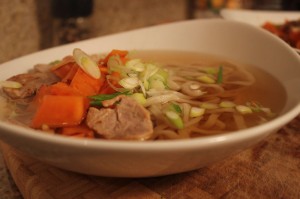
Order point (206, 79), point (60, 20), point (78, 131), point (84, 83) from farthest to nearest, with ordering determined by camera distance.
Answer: point (60, 20), point (206, 79), point (84, 83), point (78, 131)

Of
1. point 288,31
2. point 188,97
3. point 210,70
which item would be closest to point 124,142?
point 188,97

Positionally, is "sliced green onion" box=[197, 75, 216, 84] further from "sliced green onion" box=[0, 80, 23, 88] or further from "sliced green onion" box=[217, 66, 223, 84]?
"sliced green onion" box=[0, 80, 23, 88]

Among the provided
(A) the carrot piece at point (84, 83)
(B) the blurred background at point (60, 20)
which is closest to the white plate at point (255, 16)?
(B) the blurred background at point (60, 20)

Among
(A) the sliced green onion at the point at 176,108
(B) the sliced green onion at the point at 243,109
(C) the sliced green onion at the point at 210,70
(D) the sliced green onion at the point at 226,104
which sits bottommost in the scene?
(D) the sliced green onion at the point at 226,104

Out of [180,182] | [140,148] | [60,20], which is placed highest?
[140,148]

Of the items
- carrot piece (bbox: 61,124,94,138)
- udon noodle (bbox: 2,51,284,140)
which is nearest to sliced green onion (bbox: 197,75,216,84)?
udon noodle (bbox: 2,51,284,140)

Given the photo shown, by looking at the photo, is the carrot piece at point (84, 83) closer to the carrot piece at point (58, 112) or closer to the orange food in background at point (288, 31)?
the carrot piece at point (58, 112)

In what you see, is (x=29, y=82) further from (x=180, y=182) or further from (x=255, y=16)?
(x=255, y=16)
